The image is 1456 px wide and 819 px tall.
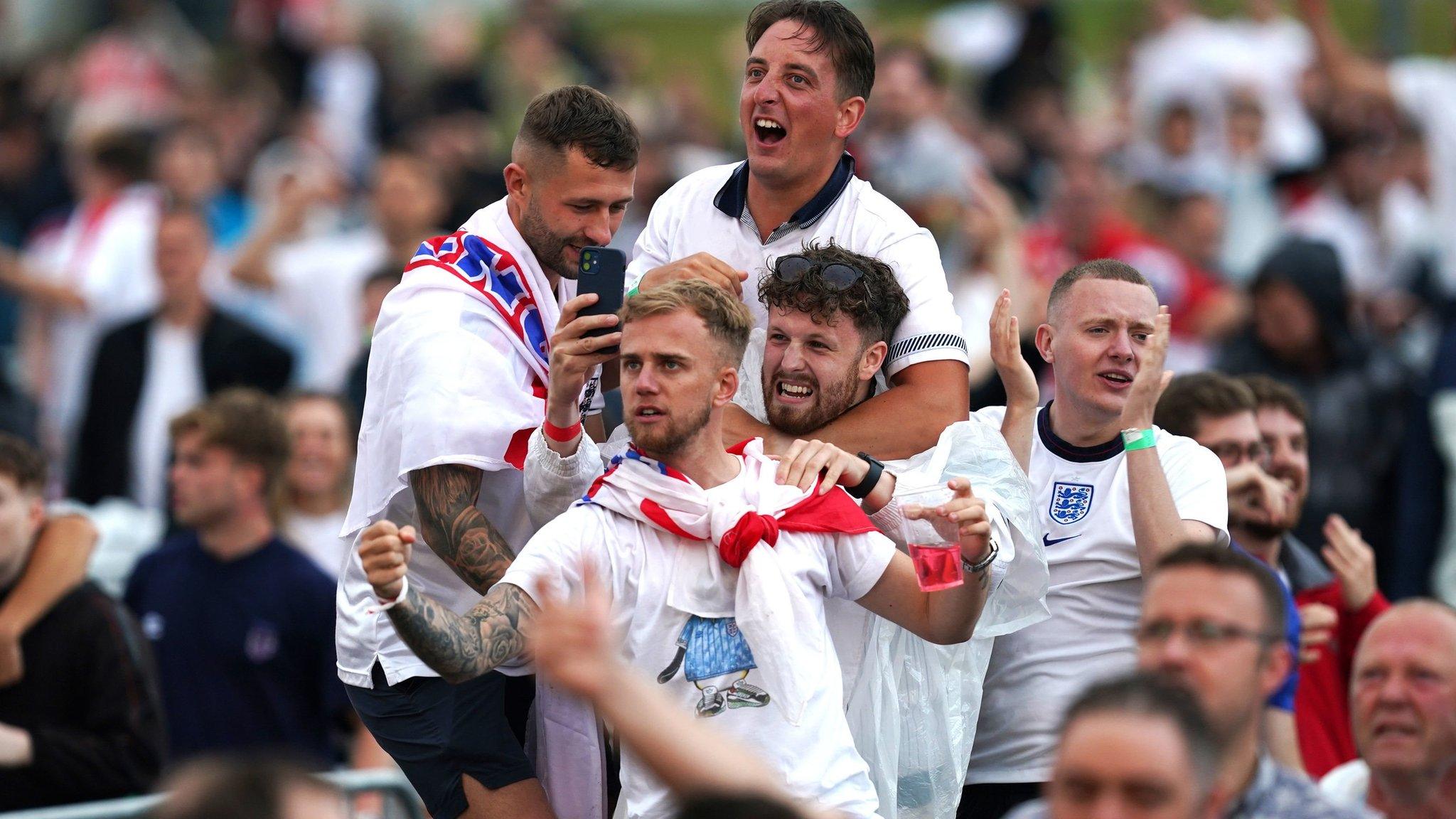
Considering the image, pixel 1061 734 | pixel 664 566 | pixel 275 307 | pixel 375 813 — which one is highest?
pixel 275 307

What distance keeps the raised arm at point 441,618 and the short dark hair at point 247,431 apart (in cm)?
323

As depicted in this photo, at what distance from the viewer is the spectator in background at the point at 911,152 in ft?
32.9

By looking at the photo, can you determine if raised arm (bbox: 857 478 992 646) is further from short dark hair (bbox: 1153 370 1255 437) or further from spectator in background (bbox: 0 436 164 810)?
spectator in background (bbox: 0 436 164 810)

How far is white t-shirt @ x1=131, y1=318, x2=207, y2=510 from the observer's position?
9.56 meters

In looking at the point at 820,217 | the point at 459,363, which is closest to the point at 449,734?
the point at 459,363

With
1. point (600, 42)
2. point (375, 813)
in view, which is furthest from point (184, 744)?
point (600, 42)

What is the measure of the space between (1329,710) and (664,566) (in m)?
2.83

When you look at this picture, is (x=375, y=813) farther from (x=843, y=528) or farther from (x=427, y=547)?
(x=843, y=528)

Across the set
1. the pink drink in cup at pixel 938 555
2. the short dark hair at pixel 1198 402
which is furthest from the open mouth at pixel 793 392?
the short dark hair at pixel 1198 402

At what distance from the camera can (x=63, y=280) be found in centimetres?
1092

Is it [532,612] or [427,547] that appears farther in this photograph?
[427,547]

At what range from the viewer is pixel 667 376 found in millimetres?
4711

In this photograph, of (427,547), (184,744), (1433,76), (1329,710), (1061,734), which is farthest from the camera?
(1433,76)

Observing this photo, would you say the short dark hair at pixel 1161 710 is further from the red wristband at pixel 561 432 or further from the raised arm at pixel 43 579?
the raised arm at pixel 43 579
